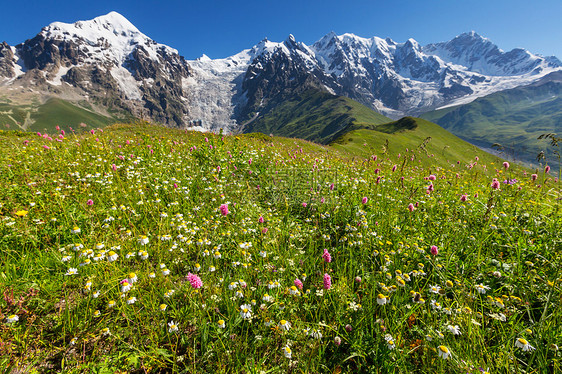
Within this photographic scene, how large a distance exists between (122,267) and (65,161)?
5358 millimetres

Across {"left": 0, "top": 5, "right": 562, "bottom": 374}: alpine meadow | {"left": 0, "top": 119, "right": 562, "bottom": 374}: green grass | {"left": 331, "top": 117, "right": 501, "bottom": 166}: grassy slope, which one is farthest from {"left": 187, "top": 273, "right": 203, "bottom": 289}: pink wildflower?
{"left": 331, "top": 117, "right": 501, "bottom": 166}: grassy slope

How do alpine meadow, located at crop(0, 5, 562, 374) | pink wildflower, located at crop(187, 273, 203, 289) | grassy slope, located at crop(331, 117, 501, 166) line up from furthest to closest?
1. grassy slope, located at crop(331, 117, 501, 166)
2. pink wildflower, located at crop(187, 273, 203, 289)
3. alpine meadow, located at crop(0, 5, 562, 374)

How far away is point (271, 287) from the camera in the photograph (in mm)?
2943

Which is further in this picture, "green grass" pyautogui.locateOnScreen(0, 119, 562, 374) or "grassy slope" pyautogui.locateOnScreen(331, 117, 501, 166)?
"grassy slope" pyautogui.locateOnScreen(331, 117, 501, 166)

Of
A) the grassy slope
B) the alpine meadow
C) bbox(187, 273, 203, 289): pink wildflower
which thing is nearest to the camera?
the alpine meadow

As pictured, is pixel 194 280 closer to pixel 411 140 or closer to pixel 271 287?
pixel 271 287

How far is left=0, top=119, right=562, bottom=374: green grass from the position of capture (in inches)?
96.0

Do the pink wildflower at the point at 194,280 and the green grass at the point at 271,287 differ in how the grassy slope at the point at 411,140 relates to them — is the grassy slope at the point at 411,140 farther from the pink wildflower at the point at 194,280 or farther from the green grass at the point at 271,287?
the pink wildflower at the point at 194,280

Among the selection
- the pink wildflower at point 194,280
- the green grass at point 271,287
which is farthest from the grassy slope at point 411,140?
the pink wildflower at point 194,280

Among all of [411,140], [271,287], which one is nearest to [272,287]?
[271,287]

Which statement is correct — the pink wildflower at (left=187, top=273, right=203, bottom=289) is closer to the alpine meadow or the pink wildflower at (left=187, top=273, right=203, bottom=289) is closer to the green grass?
the green grass

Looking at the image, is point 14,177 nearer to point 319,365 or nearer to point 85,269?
point 85,269

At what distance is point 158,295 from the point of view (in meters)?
3.11

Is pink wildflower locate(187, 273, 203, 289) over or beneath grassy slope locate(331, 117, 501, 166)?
beneath
